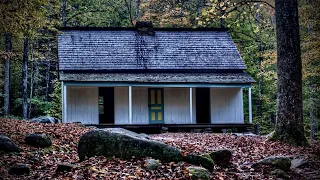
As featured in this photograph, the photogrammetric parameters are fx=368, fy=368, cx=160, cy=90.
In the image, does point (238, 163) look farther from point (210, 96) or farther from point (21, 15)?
point (210, 96)

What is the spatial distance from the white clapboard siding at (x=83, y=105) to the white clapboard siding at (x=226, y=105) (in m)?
6.58

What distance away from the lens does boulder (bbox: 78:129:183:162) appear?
747 centimetres

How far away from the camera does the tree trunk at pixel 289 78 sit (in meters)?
10.8

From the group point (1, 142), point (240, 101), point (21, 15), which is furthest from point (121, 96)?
point (1, 142)

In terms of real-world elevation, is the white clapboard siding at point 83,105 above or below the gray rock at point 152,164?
above

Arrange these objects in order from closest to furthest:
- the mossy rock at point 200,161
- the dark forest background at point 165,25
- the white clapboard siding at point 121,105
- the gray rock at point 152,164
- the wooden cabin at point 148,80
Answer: the gray rock at point 152,164 < the mossy rock at point 200,161 < the dark forest background at point 165,25 < the wooden cabin at point 148,80 < the white clapboard siding at point 121,105

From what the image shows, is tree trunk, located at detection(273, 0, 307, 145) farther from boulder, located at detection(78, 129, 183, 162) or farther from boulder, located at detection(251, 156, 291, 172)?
boulder, located at detection(78, 129, 183, 162)

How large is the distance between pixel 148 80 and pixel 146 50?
9.99 ft

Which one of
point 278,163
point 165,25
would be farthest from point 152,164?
point 165,25

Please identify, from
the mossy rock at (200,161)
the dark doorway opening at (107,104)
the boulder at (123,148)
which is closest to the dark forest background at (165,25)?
the dark doorway opening at (107,104)

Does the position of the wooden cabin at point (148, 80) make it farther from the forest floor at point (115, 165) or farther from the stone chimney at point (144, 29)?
the forest floor at point (115, 165)

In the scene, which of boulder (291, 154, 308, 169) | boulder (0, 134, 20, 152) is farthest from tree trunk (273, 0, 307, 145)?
boulder (0, 134, 20, 152)

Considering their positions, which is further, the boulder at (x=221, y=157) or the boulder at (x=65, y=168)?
the boulder at (x=221, y=157)

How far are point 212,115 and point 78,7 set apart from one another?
18.8 m
